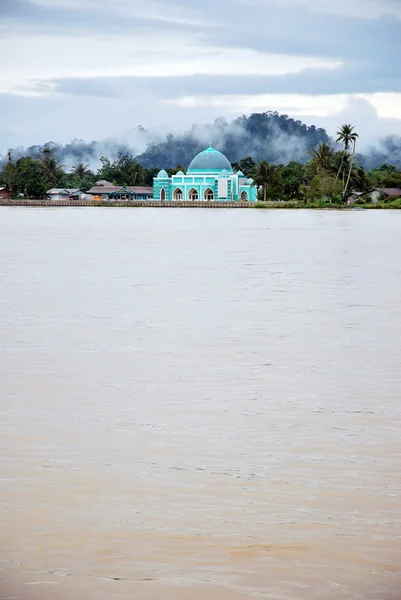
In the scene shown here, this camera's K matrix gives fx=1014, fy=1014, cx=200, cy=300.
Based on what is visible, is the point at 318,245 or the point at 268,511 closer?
the point at 268,511

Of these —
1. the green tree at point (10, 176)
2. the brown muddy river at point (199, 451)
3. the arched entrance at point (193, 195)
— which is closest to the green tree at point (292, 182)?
the arched entrance at point (193, 195)

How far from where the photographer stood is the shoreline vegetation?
86.8 meters

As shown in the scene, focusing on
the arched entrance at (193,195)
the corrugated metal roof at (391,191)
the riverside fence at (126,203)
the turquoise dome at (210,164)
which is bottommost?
the riverside fence at (126,203)

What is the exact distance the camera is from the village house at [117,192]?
385ft

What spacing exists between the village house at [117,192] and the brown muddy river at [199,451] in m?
104

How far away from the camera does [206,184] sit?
111 meters

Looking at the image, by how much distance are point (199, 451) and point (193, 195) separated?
4244 inches

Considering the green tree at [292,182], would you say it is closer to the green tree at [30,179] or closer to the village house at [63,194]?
the village house at [63,194]

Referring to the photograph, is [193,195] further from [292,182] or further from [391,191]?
[391,191]

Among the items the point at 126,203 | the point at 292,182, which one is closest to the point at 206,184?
the point at 126,203

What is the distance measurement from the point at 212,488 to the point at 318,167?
83.8 meters

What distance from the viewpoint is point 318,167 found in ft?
288

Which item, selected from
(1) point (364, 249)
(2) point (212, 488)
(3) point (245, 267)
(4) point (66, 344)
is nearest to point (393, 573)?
(2) point (212, 488)

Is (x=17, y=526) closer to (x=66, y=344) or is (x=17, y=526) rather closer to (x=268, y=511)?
(x=268, y=511)
